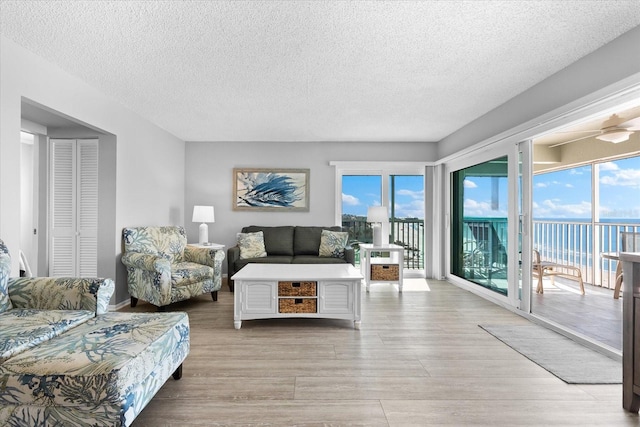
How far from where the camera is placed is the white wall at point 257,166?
5.92m

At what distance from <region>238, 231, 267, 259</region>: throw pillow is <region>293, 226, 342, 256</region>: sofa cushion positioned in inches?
21.6

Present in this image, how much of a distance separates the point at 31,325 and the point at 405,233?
5237 mm

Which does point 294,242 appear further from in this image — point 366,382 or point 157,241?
point 366,382

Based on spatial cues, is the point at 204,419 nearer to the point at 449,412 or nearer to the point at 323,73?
the point at 449,412

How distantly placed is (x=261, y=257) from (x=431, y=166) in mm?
3346

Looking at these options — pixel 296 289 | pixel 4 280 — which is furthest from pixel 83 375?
pixel 296 289

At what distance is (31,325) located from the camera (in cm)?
185

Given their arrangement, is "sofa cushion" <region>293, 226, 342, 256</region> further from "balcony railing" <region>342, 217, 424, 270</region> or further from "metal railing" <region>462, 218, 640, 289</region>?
"metal railing" <region>462, 218, 640, 289</region>

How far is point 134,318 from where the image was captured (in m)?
2.13

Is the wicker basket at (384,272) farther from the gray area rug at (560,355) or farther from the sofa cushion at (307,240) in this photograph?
the gray area rug at (560,355)

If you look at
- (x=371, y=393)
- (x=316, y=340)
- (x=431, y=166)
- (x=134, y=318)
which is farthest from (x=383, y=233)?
(x=134, y=318)

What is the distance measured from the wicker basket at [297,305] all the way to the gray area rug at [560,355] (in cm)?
170

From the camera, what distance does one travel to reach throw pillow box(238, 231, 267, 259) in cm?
509

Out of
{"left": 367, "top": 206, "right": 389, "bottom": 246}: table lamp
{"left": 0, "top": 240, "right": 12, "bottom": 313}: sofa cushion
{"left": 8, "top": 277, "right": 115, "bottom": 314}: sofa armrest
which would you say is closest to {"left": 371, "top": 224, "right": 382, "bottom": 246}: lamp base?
{"left": 367, "top": 206, "right": 389, "bottom": 246}: table lamp
